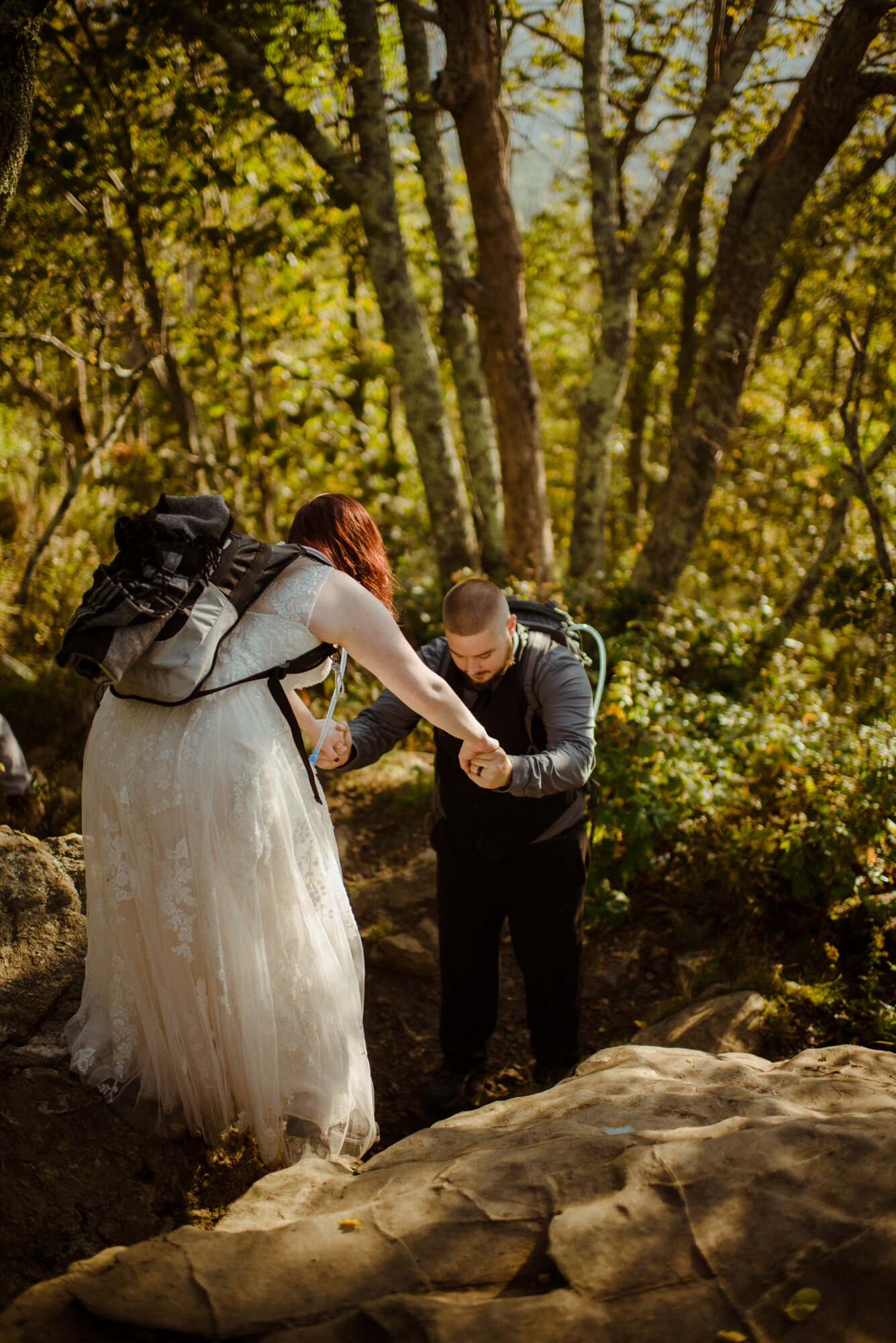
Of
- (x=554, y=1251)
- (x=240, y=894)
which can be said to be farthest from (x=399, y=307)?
(x=554, y=1251)

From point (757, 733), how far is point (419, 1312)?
3.87 metres

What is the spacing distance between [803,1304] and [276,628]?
1912 millimetres

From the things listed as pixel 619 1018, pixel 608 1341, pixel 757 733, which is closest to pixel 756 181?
pixel 757 733

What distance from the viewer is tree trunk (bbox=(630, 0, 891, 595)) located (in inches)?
224

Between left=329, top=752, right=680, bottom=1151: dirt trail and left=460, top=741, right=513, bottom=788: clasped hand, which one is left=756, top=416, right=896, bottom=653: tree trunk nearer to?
left=329, top=752, right=680, bottom=1151: dirt trail

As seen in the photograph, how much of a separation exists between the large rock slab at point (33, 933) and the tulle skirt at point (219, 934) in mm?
373

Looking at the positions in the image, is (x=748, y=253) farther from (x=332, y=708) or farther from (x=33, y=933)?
(x=33, y=933)

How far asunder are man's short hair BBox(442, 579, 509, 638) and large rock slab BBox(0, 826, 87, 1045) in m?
1.85

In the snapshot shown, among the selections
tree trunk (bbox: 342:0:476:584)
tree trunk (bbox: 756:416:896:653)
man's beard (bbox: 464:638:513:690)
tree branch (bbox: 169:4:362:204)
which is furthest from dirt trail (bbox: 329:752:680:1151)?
tree branch (bbox: 169:4:362:204)

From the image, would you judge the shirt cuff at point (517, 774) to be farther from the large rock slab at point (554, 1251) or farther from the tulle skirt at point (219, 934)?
the large rock slab at point (554, 1251)

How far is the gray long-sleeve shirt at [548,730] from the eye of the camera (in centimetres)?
280

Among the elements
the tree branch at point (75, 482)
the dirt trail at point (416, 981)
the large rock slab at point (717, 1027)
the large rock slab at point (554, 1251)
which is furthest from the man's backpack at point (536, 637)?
the tree branch at point (75, 482)

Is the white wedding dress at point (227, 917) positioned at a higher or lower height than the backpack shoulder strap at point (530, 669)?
lower

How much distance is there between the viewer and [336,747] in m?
2.99
